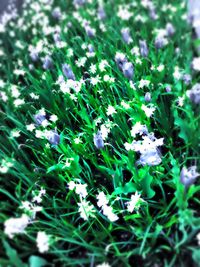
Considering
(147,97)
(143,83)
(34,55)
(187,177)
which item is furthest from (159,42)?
(187,177)

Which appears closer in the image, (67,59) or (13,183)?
(13,183)

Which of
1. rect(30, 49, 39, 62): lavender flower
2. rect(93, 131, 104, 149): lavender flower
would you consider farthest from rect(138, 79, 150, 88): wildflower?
rect(30, 49, 39, 62): lavender flower

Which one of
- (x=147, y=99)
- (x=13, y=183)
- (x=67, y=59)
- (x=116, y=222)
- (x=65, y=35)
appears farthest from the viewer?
(x=65, y=35)

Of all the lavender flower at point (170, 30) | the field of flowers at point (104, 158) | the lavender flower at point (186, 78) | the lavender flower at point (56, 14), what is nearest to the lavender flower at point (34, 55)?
the field of flowers at point (104, 158)

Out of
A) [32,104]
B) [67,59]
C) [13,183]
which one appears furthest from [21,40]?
[13,183]

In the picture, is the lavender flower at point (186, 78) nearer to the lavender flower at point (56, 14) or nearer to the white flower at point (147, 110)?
the white flower at point (147, 110)

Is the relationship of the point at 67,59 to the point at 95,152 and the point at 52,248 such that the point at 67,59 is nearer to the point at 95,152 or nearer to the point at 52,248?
the point at 95,152

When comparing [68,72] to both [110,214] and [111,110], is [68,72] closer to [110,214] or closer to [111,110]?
[111,110]
